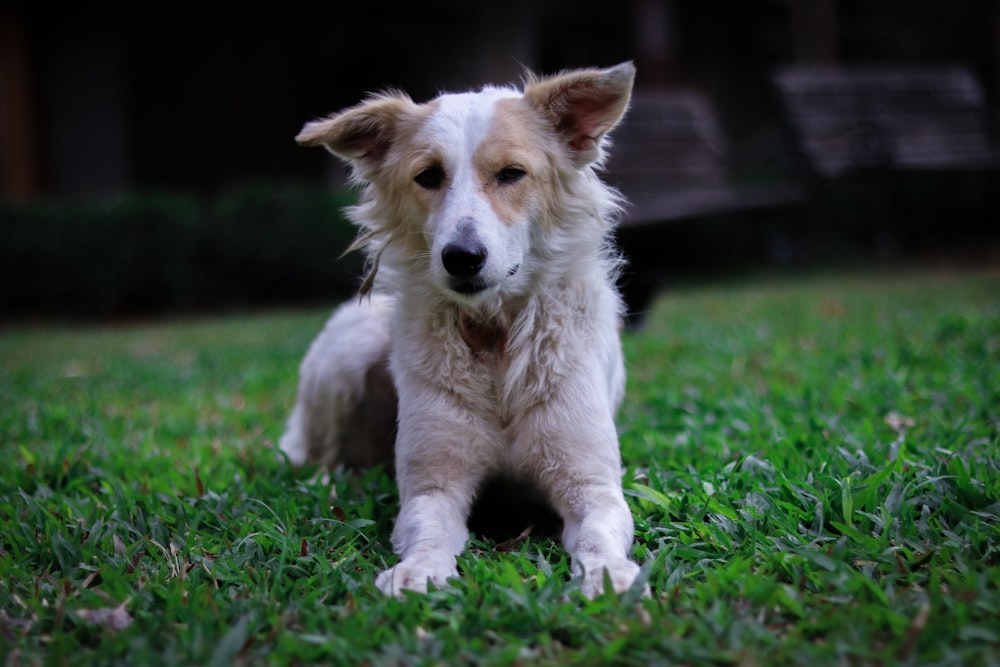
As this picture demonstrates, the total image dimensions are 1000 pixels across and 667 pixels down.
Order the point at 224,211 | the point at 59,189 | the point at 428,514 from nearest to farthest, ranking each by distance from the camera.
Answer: the point at 428,514
the point at 224,211
the point at 59,189

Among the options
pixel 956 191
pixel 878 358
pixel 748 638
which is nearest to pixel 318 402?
pixel 748 638

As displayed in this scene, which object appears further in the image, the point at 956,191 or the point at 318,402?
the point at 956,191

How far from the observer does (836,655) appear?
1.89m

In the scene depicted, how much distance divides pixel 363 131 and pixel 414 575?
1.66 meters

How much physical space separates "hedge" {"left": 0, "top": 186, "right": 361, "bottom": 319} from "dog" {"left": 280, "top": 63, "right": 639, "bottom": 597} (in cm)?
718

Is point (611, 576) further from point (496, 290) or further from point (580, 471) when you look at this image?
point (496, 290)

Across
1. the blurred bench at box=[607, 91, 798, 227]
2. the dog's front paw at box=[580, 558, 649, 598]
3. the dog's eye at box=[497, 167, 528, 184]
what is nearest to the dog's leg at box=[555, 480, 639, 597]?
the dog's front paw at box=[580, 558, 649, 598]

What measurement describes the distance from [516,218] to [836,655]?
5.36ft

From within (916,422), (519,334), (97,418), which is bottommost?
(97,418)

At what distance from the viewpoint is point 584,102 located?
123 inches

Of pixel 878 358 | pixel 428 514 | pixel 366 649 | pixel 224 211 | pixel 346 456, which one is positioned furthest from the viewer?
pixel 224 211

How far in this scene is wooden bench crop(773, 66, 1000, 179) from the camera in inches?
446

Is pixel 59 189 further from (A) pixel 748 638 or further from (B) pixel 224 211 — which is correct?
(A) pixel 748 638

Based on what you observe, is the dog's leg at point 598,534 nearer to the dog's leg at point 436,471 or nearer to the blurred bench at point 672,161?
the dog's leg at point 436,471
